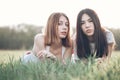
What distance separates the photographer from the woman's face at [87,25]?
14.7ft

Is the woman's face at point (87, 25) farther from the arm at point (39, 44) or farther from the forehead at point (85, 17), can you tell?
the arm at point (39, 44)

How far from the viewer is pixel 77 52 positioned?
184 inches

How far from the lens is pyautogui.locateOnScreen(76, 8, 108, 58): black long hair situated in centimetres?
462

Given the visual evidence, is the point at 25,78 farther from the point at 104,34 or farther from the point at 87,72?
the point at 104,34

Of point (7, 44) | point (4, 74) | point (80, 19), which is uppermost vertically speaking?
point (80, 19)

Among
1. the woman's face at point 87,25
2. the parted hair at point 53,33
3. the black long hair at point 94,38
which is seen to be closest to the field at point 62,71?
the woman's face at point 87,25

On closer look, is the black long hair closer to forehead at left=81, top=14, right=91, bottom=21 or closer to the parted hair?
forehead at left=81, top=14, right=91, bottom=21

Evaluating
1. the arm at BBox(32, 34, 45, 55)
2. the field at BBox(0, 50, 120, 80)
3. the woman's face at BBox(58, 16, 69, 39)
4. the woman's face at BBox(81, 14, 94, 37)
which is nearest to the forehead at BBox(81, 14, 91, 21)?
the woman's face at BBox(81, 14, 94, 37)

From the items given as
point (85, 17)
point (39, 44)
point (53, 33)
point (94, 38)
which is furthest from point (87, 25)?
point (39, 44)

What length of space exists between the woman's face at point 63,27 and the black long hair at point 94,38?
0.15 metres

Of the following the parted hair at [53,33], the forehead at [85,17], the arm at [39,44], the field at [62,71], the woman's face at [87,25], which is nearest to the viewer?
the field at [62,71]

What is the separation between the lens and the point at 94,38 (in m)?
4.71

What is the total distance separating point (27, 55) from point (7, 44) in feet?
26.5

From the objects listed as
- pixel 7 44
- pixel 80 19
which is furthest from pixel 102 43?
pixel 7 44
